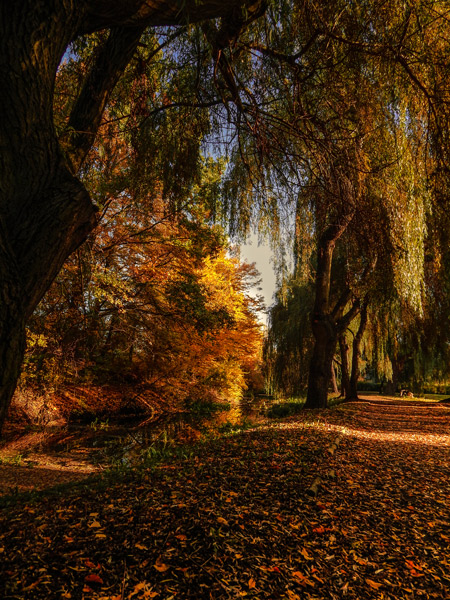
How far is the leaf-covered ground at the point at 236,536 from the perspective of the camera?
1677mm

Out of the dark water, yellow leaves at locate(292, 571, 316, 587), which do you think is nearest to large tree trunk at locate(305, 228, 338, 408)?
the dark water

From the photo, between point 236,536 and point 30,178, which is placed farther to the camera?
point 236,536

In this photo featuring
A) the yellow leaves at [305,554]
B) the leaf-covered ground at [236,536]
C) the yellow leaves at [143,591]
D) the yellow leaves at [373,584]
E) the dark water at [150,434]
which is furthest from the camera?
the dark water at [150,434]

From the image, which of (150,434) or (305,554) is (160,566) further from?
(150,434)

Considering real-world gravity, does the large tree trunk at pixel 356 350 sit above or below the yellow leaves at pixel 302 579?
above

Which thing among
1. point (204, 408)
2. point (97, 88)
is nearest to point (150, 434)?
point (204, 408)

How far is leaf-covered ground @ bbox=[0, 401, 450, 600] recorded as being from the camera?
1677mm

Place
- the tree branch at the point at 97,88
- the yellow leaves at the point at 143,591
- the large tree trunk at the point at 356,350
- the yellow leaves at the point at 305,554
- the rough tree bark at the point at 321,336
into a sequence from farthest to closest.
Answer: the large tree trunk at the point at 356,350
the rough tree bark at the point at 321,336
the tree branch at the point at 97,88
the yellow leaves at the point at 305,554
the yellow leaves at the point at 143,591

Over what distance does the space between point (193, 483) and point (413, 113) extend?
13.2 feet

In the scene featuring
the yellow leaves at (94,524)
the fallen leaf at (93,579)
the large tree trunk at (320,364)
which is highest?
the large tree trunk at (320,364)

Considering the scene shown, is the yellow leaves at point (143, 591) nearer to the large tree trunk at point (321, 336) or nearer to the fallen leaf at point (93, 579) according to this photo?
the fallen leaf at point (93, 579)

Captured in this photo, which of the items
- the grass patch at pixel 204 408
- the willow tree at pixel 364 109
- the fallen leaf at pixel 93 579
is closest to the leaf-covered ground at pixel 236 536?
the fallen leaf at pixel 93 579

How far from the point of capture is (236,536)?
6.79 ft

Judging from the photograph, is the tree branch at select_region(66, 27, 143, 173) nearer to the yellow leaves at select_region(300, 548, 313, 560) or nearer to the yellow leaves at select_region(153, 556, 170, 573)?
the yellow leaves at select_region(153, 556, 170, 573)
